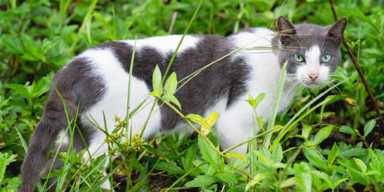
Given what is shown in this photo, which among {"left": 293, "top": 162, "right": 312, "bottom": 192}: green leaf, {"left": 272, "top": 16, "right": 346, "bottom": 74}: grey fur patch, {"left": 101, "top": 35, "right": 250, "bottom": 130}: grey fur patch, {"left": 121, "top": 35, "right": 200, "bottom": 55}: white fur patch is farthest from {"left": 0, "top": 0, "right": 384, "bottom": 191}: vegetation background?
{"left": 121, "top": 35, "right": 200, "bottom": 55}: white fur patch

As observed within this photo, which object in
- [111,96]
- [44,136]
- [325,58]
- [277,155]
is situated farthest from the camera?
[325,58]

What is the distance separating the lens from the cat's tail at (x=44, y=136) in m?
1.41

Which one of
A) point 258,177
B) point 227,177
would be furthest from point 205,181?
point 258,177

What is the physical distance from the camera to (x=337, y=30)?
1792mm

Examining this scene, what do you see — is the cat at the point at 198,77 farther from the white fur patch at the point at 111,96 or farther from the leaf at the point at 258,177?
the leaf at the point at 258,177

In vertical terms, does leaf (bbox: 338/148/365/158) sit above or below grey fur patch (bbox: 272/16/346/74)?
below

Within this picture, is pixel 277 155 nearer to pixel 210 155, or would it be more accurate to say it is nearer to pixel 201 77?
pixel 210 155

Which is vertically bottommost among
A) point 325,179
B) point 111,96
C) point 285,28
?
point 325,179

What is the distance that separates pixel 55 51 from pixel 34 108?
59 centimetres

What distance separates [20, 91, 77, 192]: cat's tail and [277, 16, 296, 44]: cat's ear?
1207 mm

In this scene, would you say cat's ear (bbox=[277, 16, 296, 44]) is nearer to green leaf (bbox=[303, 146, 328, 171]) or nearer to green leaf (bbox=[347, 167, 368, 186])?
green leaf (bbox=[303, 146, 328, 171])

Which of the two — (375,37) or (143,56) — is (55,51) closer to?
(143,56)

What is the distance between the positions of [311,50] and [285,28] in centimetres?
19

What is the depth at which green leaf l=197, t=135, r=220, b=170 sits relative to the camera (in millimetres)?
1337
